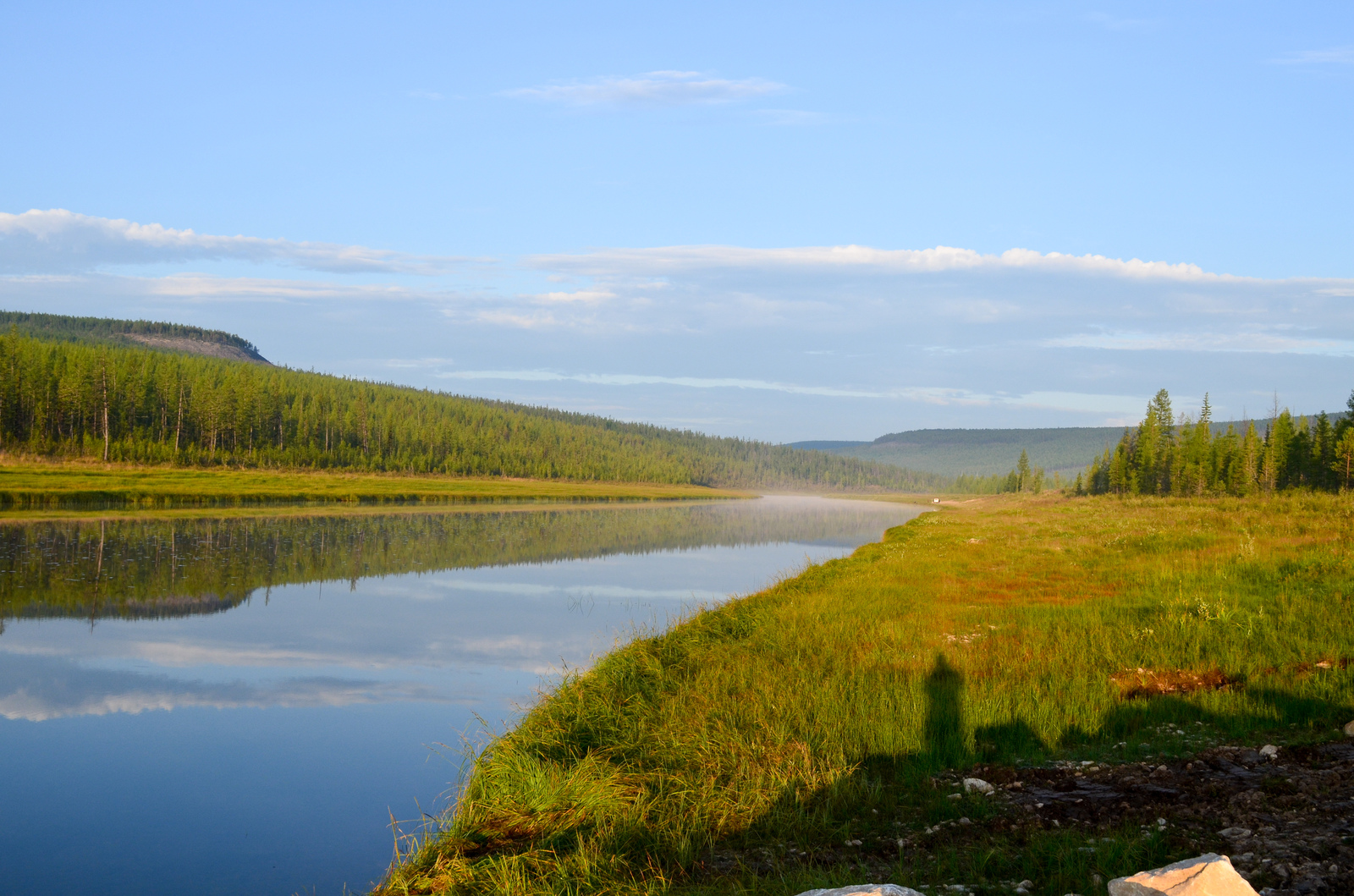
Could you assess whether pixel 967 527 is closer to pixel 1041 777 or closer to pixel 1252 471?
pixel 1041 777

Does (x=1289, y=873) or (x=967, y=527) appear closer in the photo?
(x=1289, y=873)

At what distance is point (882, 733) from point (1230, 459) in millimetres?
109755

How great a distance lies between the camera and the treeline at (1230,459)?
8481 centimetres

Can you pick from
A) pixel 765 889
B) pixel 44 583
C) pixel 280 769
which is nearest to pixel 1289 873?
pixel 765 889

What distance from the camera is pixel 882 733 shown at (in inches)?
362

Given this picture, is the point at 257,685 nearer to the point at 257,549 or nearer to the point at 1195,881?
the point at 1195,881

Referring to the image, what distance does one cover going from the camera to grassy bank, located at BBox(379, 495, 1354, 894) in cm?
643

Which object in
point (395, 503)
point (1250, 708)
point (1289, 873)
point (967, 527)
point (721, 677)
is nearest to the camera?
point (1289, 873)

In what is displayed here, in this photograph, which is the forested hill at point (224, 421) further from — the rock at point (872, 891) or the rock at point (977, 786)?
the rock at point (872, 891)

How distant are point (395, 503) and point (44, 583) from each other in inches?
2129

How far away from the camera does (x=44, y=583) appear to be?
76.3 feet

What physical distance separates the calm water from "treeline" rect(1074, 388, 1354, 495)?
77108mm

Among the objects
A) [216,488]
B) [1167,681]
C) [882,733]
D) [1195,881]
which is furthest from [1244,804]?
[216,488]

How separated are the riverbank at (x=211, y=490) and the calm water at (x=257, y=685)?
2507 cm
